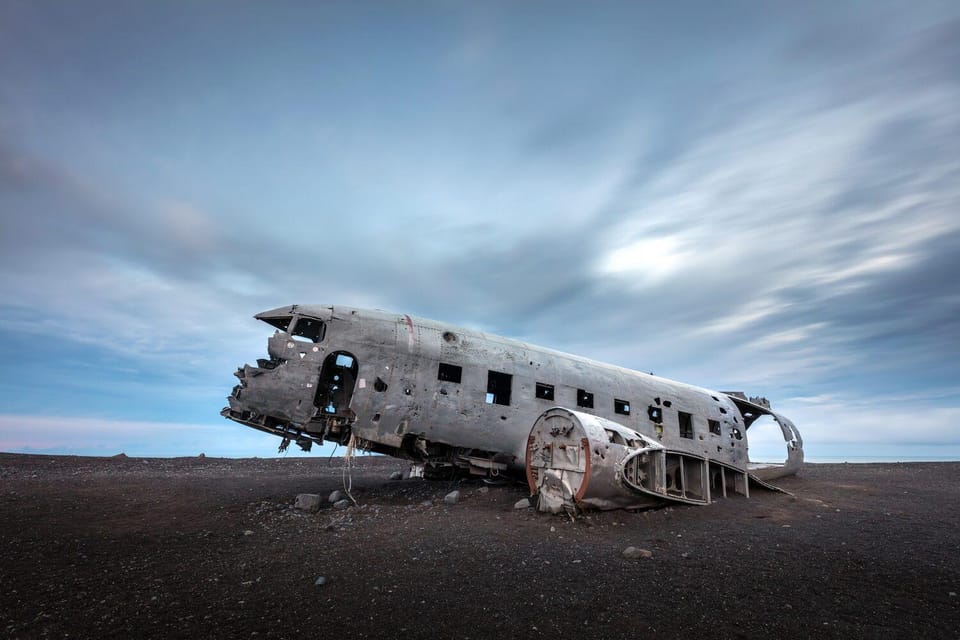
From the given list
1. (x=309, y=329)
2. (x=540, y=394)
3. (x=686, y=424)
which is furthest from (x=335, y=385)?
(x=686, y=424)

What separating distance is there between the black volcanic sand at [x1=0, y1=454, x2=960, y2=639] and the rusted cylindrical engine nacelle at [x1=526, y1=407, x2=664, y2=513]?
1.62 feet

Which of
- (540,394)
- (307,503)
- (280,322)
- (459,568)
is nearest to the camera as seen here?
(459,568)

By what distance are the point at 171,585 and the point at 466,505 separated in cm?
757

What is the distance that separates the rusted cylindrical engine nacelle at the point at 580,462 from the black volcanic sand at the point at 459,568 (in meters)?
0.49

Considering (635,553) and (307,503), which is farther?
(307,503)

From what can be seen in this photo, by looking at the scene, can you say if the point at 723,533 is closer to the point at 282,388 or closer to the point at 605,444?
the point at 605,444

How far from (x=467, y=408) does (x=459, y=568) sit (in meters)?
6.74

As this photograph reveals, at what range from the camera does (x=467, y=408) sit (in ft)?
47.2

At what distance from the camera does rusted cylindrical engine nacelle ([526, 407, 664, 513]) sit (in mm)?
11281

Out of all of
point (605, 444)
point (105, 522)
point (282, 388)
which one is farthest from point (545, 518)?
point (105, 522)

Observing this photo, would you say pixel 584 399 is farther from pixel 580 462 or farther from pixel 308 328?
pixel 308 328

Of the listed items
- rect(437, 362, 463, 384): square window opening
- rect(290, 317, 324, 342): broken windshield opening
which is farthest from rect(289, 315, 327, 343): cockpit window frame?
rect(437, 362, 463, 384): square window opening

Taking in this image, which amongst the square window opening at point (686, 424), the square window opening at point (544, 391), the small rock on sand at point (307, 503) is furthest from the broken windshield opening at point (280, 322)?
the square window opening at point (686, 424)

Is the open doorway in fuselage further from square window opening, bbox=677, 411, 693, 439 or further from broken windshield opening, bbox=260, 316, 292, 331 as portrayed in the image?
square window opening, bbox=677, 411, 693, 439
